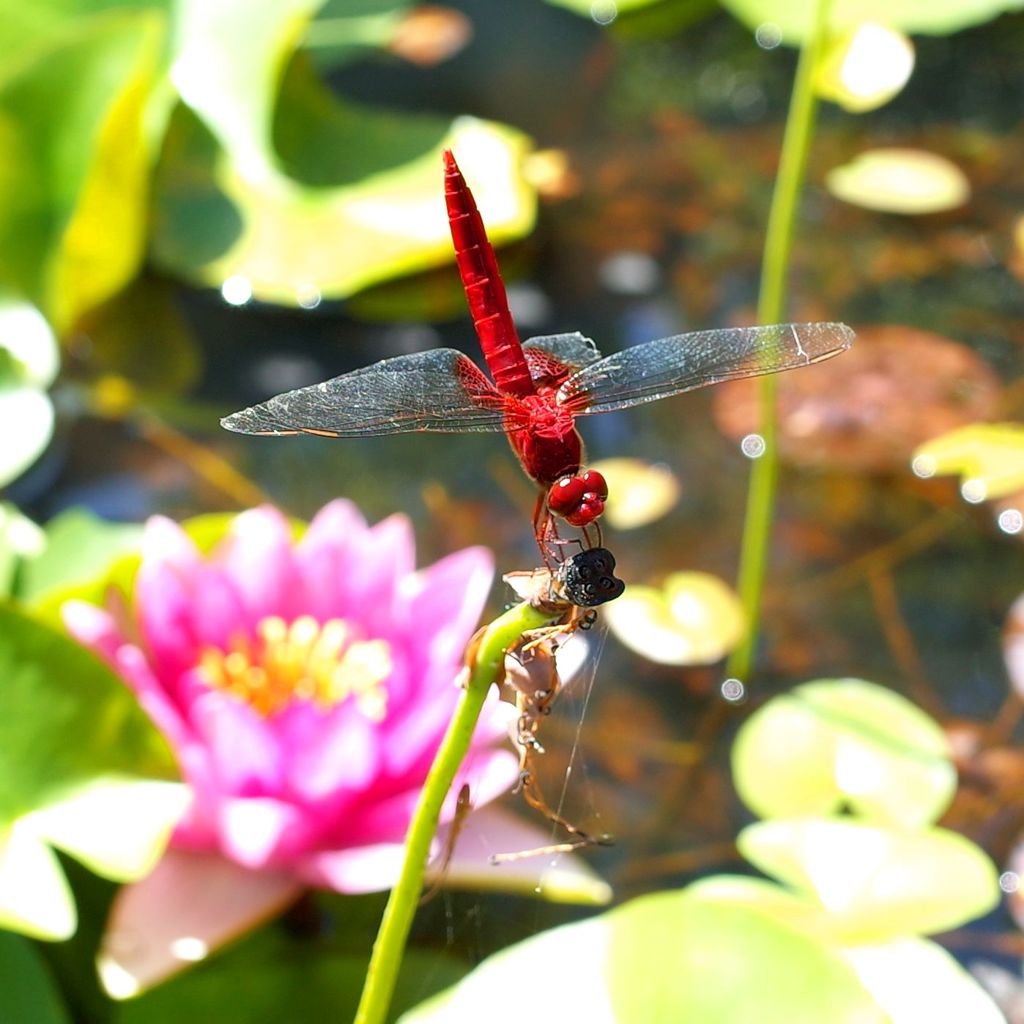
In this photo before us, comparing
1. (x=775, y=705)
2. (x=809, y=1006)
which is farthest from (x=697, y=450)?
(x=809, y=1006)

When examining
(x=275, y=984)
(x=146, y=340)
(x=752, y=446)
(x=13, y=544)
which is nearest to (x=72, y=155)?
(x=146, y=340)

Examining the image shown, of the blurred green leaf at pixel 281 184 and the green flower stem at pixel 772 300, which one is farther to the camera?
the blurred green leaf at pixel 281 184

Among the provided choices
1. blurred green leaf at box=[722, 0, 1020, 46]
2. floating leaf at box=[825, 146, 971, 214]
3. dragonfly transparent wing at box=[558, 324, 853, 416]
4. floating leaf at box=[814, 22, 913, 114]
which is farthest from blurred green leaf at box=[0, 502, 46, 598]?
blurred green leaf at box=[722, 0, 1020, 46]

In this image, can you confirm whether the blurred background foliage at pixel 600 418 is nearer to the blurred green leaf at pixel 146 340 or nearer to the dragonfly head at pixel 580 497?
the blurred green leaf at pixel 146 340

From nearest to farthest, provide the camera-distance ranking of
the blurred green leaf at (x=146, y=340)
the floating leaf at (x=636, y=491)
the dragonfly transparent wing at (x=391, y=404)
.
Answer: the dragonfly transparent wing at (x=391, y=404) → the floating leaf at (x=636, y=491) → the blurred green leaf at (x=146, y=340)

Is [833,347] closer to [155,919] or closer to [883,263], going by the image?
[155,919]

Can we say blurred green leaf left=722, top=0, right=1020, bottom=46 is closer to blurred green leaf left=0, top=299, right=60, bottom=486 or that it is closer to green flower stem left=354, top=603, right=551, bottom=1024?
blurred green leaf left=0, top=299, right=60, bottom=486

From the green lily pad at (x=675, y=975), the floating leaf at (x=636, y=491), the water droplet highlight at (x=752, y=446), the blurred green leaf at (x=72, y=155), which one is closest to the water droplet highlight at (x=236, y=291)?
the blurred green leaf at (x=72, y=155)
